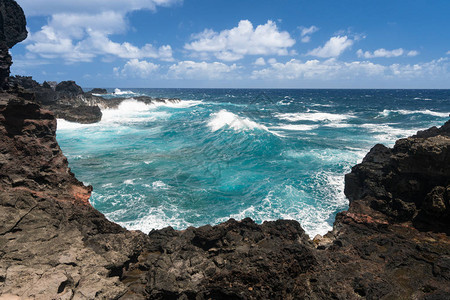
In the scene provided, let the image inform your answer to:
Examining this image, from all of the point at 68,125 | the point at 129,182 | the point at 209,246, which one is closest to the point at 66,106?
the point at 68,125

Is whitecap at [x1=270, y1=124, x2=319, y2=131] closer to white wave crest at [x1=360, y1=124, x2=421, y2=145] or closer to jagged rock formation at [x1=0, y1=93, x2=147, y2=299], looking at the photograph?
white wave crest at [x1=360, y1=124, x2=421, y2=145]

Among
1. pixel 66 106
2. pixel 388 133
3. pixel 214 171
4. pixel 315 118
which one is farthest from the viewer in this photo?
pixel 315 118

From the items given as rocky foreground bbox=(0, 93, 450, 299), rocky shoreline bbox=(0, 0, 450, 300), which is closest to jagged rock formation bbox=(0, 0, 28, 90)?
rocky foreground bbox=(0, 93, 450, 299)

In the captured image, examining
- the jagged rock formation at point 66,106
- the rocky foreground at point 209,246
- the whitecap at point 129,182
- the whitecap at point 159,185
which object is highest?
the jagged rock formation at point 66,106

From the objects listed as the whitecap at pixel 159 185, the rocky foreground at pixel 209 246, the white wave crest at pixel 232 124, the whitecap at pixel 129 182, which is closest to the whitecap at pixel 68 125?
the white wave crest at pixel 232 124

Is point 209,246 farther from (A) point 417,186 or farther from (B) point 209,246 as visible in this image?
(A) point 417,186

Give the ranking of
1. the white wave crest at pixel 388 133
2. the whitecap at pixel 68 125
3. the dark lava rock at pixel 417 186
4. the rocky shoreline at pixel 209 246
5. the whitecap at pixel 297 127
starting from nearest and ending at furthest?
the rocky shoreline at pixel 209 246 → the dark lava rock at pixel 417 186 → the white wave crest at pixel 388 133 → the whitecap at pixel 68 125 → the whitecap at pixel 297 127

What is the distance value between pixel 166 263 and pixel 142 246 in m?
1.35

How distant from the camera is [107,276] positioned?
564cm

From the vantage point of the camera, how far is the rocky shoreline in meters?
5.50

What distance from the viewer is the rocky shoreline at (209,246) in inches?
217

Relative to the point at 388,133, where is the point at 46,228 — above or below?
above

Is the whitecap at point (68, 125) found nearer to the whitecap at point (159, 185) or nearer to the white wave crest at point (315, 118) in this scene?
the whitecap at point (159, 185)

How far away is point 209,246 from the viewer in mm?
7629
